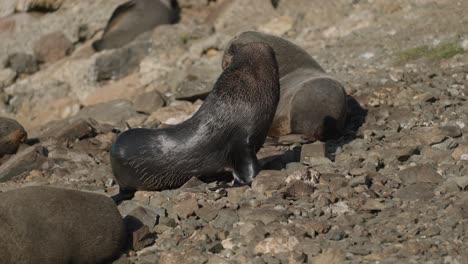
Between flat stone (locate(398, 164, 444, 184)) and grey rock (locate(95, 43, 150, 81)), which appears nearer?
flat stone (locate(398, 164, 444, 184))

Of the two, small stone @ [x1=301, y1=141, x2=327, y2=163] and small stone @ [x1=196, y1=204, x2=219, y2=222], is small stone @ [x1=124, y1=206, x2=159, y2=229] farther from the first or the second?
small stone @ [x1=301, y1=141, x2=327, y2=163]

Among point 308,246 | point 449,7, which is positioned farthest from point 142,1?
point 308,246

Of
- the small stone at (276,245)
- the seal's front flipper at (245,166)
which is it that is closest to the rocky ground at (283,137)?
the small stone at (276,245)

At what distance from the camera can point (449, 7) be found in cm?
1290

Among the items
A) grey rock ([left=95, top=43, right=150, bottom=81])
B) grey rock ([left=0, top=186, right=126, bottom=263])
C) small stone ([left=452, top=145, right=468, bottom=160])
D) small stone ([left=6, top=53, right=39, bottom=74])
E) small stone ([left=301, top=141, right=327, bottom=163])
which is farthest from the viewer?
small stone ([left=6, top=53, right=39, bottom=74])

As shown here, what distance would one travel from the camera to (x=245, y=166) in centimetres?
Result: 780

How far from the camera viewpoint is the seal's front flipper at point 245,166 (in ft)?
25.3

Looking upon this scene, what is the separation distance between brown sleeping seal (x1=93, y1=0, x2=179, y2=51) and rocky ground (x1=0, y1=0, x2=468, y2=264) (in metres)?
0.25

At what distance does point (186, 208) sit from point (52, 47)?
8.69 m

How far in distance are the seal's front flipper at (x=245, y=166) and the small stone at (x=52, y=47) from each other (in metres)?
7.88

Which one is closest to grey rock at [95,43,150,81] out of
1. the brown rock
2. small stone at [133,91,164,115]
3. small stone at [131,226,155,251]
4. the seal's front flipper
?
small stone at [133,91,164,115]

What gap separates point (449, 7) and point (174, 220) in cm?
741

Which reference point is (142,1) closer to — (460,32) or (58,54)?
(58,54)

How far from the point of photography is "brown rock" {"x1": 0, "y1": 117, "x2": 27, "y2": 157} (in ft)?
34.6
